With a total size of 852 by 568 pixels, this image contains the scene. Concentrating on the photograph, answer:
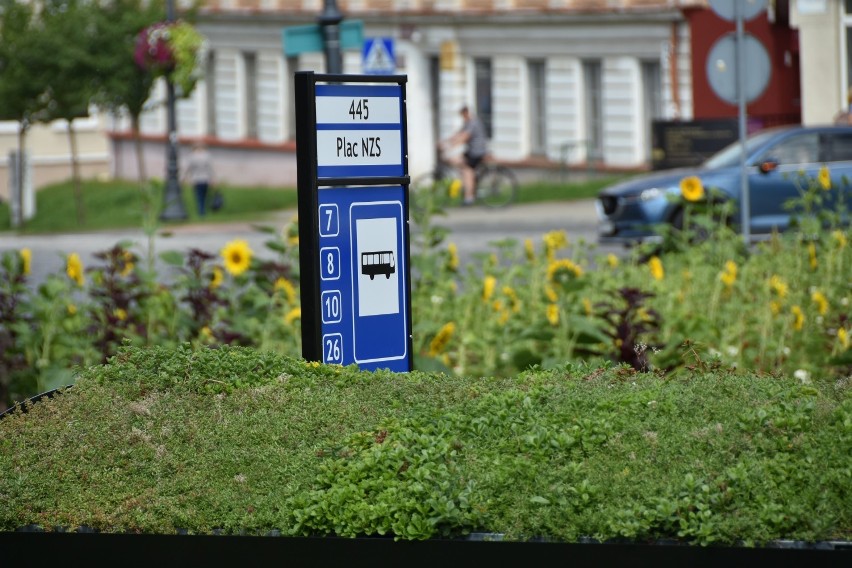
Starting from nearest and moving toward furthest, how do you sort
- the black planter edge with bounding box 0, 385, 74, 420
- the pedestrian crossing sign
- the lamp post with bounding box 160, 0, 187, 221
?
1. the black planter edge with bounding box 0, 385, 74, 420
2. the pedestrian crossing sign
3. the lamp post with bounding box 160, 0, 187, 221

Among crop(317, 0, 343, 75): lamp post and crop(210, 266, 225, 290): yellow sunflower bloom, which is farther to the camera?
crop(317, 0, 343, 75): lamp post

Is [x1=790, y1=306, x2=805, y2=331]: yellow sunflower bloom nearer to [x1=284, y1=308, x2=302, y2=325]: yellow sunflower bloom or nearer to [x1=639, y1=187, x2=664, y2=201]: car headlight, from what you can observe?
[x1=284, y1=308, x2=302, y2=325]: yellow sunflower bloom

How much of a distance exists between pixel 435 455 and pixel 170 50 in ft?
98.0

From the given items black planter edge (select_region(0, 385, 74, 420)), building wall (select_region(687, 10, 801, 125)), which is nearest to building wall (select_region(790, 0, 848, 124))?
building wall (select_region(687, 10, 801, 125))

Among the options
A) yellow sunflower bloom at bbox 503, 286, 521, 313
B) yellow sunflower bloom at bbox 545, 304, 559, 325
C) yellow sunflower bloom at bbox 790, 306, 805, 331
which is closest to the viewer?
yellow sunflower bloom at bbox 545, 304, 559, 325

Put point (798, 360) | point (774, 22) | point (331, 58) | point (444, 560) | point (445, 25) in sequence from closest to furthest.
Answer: point (444, 560) < point (798, 360) < point (331, 58) < point (774, 22) < point (445, 25)

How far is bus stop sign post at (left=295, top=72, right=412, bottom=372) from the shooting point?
516cm

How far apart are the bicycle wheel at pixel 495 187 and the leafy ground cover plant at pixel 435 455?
1011 inches

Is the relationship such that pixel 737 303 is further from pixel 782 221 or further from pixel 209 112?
Result: pixel 209 112

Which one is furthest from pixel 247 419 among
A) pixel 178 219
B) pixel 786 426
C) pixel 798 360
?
pixel 178 219

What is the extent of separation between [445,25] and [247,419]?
36213mm

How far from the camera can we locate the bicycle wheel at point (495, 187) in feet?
99.5

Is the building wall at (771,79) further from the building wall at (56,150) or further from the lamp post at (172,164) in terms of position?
the building wall at (56,150)

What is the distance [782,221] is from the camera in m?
18.7
